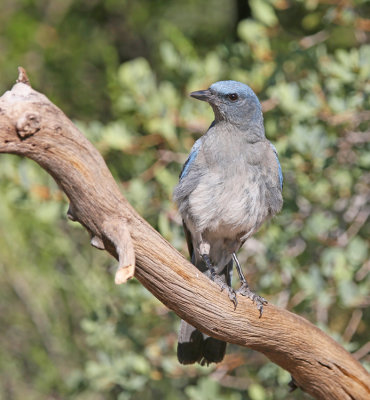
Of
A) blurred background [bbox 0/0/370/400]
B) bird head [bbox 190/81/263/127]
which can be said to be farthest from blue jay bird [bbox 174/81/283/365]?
blurred background [bbox 0/0/370/400]

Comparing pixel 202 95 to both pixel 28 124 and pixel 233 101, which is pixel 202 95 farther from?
pixel 28 124

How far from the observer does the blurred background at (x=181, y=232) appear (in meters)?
5.16

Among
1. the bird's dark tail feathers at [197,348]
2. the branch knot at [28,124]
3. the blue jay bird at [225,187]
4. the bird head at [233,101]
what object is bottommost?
the bird's dark tail feathers at [197,348]

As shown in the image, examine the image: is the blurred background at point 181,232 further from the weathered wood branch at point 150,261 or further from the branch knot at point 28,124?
the branch knot at point 28,124

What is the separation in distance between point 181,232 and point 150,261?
1907 mm

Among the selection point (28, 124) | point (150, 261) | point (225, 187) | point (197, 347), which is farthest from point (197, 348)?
point (28, 124)

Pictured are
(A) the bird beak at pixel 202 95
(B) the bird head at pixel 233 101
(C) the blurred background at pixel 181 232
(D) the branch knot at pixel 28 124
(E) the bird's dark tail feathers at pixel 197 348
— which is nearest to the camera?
(D) the branch knot at pixel 28 124

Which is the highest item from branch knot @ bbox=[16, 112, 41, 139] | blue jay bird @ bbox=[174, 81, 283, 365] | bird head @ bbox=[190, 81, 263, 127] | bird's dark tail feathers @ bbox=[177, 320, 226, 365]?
branch knot @ bbox=[16, 112, 41, 139]

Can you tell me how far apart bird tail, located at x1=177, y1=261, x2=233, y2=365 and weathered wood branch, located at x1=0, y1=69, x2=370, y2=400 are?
0.51 metres

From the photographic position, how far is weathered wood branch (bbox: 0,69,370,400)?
124 inches

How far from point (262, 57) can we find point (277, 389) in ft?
8.84

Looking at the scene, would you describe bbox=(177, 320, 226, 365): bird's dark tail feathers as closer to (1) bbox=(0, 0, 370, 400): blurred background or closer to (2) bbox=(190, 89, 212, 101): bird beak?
(1) bbox=(0, 0, 370, 400): blurred background

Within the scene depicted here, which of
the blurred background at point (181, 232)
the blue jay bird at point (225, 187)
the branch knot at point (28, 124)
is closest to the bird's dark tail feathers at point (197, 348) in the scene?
the blue jay bird at point (225, 187)

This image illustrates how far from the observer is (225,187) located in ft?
15.2
